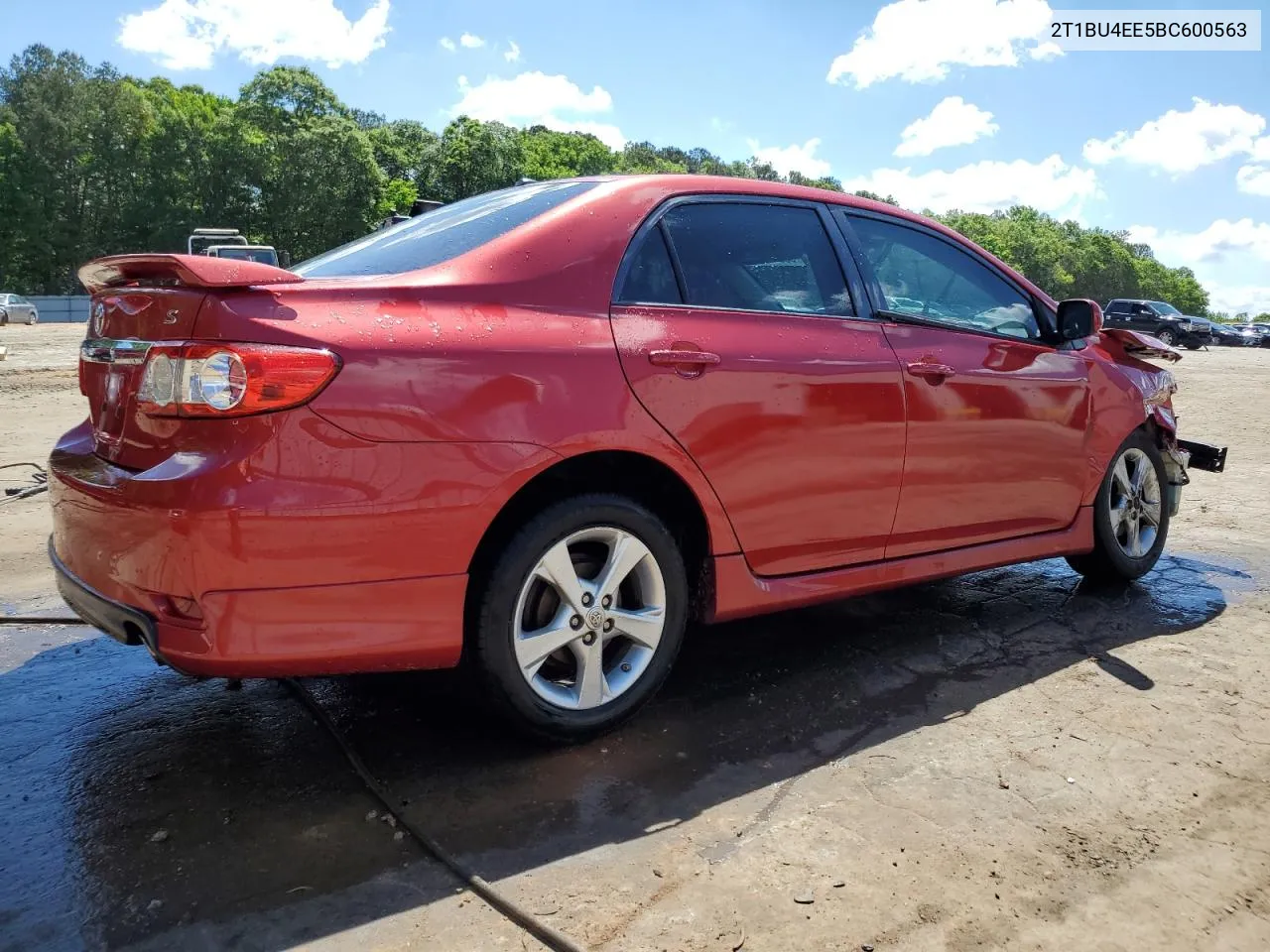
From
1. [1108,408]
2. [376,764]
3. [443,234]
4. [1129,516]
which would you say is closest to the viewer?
[376,764]

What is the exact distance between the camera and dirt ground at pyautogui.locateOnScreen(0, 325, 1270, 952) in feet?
7.01

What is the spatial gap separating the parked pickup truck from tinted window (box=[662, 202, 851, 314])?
40.5 meters

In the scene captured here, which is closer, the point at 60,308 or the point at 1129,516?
the point at 1129,516

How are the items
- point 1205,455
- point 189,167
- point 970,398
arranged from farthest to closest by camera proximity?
point 189,167 < point 1205,455 < point 970,398

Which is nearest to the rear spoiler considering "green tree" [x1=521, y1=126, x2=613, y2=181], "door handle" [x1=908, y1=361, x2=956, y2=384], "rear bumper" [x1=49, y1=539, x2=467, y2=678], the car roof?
"rear bumper" [x1=49, y1=539, x2=467, y2=678]

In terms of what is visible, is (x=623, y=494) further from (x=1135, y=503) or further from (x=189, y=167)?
(x=189, y=167)

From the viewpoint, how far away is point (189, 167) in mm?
63562

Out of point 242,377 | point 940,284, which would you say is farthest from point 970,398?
point 242,377

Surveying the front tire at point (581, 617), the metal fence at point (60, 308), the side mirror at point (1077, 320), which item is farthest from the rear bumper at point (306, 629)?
the metal fence at point (60, 308)

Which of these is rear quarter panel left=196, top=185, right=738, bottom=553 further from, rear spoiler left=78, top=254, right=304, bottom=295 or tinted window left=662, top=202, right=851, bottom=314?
tinted window left=662, top=202, right=851, bottom=314

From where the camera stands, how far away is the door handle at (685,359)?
2.89 metres

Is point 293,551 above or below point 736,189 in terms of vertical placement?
below

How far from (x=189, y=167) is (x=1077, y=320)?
69.4 m

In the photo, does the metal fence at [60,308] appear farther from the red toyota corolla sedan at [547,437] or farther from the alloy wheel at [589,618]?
the alloy wheel at [589,618]
